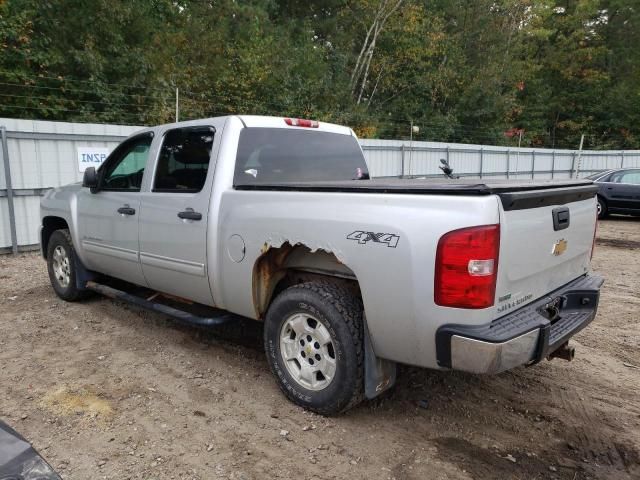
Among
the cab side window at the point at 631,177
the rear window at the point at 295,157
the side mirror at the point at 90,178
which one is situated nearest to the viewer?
the rear window at the point at 295,157

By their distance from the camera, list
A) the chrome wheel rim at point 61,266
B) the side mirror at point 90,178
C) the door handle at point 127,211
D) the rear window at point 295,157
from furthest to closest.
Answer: the chrome wheel rim at point 61,266 < the side mirror at point 90,178 < the door handle at point 127,211 < the rear window at point 295,157

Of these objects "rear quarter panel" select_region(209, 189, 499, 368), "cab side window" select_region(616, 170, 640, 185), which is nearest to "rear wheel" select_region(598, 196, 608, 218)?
"cab side window" select_region(616, 170, 640, 185)

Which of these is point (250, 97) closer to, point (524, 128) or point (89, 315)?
point (89, 315)

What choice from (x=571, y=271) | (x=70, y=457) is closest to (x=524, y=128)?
(x=571, y=271)

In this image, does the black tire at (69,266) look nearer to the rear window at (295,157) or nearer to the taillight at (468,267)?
the rear window at (295,157)

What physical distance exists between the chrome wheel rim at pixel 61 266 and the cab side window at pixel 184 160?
2.02 m

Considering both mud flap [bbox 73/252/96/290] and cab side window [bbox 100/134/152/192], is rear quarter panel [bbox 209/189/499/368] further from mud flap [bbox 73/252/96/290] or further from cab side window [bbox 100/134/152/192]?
mud flap [bbox 73/252/96/290]

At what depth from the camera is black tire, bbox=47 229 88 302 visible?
17.9 feet

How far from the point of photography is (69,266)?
5.55m

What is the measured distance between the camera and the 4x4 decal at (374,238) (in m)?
2.71

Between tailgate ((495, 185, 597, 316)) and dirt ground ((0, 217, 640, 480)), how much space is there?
892 mm

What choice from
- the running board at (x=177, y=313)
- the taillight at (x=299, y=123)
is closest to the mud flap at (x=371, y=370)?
the running board at (x=177, y=313)

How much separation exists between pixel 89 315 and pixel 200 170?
2.46 metres

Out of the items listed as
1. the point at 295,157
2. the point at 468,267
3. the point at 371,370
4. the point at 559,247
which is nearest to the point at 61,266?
the point at 295,157
